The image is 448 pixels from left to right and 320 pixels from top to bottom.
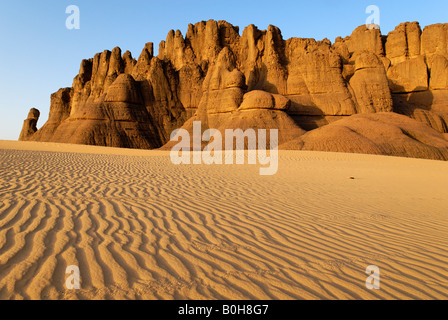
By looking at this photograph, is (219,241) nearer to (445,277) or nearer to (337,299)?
(337,299)

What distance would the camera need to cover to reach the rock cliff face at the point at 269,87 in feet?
113

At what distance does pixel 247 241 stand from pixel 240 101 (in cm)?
3382

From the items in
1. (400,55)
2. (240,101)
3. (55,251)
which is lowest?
(55,251)

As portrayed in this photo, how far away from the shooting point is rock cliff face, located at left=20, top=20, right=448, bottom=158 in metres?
34.6

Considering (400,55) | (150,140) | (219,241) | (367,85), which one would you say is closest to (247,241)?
(219,241)

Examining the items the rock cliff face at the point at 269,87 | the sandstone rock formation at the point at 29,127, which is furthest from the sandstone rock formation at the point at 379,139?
the sandstone rock formation at the point at 29,127

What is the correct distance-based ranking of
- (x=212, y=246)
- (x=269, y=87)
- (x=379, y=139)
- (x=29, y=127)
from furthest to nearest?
(x=29, y=127), (x=269, y=87), (x=379, y=139), (x=212, y=246)

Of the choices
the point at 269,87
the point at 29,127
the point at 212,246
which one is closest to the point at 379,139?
the point at 269,87

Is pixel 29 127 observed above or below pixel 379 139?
above

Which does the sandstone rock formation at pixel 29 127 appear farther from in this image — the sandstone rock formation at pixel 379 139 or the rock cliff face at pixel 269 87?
the sandstone rock formation at pixel 379 139

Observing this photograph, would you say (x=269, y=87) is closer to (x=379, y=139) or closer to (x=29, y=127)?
(x=379, y=139)

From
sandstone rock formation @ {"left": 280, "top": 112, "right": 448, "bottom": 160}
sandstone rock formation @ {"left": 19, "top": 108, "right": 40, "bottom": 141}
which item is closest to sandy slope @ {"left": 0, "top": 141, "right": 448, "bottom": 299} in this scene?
sandstone rock formation @ {"left": 280, "top": 112, "right": 448, "bottom": 160}

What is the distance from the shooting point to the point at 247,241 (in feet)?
11.2

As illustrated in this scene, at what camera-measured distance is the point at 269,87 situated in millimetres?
39031
